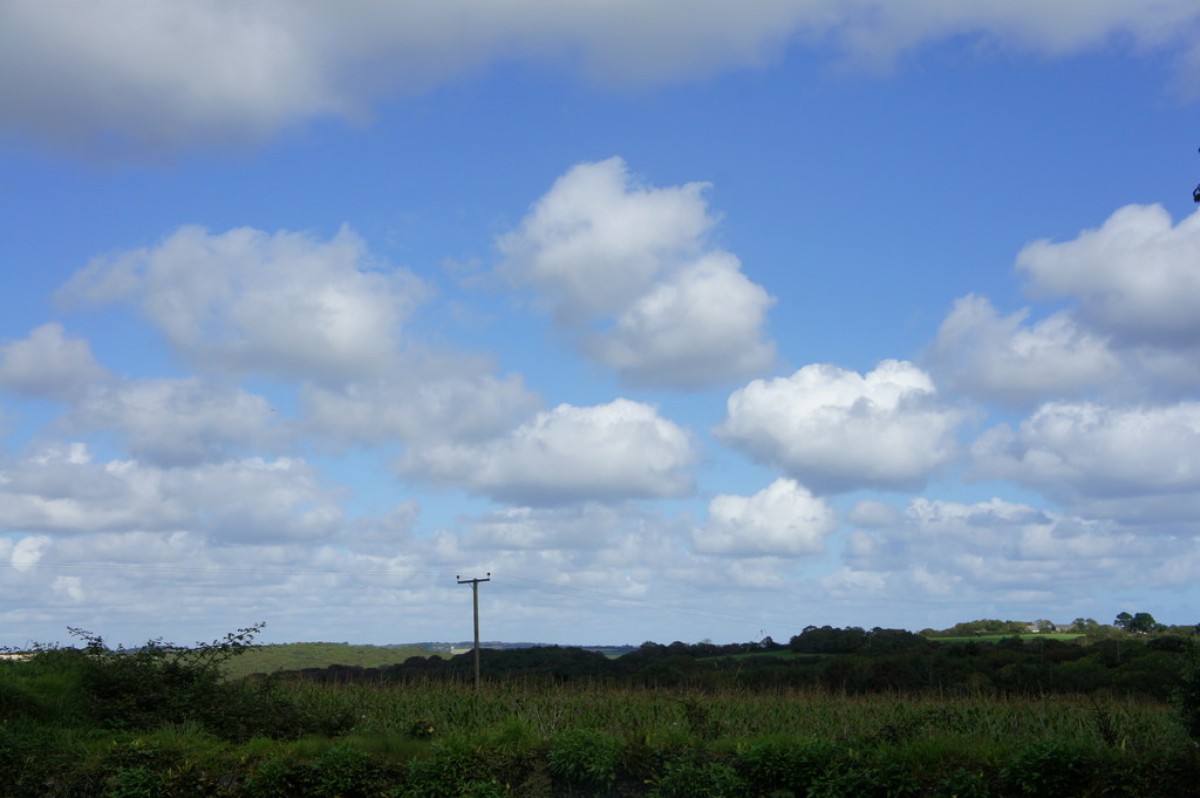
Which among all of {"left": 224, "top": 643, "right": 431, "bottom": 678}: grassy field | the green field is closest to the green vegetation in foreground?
the green field

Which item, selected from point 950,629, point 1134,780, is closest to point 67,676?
point 1134,780

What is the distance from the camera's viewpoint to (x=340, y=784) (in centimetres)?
1516

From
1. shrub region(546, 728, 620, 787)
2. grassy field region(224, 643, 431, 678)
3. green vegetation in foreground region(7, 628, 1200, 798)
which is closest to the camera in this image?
green vegetation in foreground region(7, 628, 1200, 798)

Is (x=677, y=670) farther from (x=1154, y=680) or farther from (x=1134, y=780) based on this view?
(x=1134, y=780)

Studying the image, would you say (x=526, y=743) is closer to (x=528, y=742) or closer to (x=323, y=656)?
(x=528, y=742)

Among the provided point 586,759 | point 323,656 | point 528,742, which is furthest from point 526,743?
point 323,656

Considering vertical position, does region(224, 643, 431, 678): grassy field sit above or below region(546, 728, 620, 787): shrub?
above

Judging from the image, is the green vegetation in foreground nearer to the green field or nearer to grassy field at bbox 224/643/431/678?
the green field

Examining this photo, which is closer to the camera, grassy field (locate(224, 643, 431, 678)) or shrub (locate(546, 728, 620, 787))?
shrub (locate(546, 728, 620, 787))

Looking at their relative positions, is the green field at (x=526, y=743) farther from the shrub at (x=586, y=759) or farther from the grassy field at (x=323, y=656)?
the grassy field at (x=323, y=656)

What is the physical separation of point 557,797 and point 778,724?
590 centimetres

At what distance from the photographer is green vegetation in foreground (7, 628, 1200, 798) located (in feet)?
43.3

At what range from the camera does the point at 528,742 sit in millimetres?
15844

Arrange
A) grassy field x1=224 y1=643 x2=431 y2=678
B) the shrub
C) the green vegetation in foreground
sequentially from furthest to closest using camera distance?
grassy field x1=224 y1=643 x2=431 y2=678
the shrub
the green vegetation in foreground
